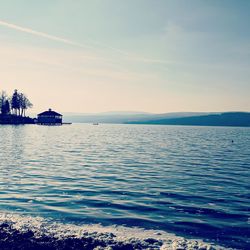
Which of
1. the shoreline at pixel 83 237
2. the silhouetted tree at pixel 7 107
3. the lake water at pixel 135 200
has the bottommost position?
the lake water at pixel 135 200

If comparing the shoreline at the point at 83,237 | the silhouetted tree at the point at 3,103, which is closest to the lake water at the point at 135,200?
the shoreline at the point at 83,237

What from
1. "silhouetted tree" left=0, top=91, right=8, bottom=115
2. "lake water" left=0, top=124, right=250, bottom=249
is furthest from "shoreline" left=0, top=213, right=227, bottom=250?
"silhouetted tree" left=0, top=91, right=8, bottom=115

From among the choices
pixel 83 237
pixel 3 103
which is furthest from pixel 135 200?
pixel 3 103

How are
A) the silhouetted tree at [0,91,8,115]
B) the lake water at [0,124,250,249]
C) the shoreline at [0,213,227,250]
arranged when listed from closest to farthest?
the shoreline at [0,213,227,250]
the lake water at [0,124,250,249]
the silhouetted tree at [0,91,8,115]

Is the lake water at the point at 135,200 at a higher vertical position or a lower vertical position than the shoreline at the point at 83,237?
lower

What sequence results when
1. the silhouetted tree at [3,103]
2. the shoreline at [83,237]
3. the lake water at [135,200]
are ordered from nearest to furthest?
the shoreline at [83,237] < the lake water at [135,200] < the silhouetted tree at [3,103]

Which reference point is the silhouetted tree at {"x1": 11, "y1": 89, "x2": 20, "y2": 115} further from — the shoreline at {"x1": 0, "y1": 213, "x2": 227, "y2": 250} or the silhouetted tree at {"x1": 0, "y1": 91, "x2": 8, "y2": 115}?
the shoreline at {"x1": 0, "y1": 213, "x2": 227, "y2": 250}

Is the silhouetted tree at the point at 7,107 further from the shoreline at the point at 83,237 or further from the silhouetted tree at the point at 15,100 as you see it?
the shoreline at the point at 83,237

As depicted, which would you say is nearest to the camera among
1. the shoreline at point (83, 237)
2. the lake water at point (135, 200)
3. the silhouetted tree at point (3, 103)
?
the shoreline at point (83, 237)

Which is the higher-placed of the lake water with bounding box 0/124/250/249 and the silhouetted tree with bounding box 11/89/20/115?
the silhouetted tree with bounding box 11/89/20/115

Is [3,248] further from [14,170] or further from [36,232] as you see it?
[14,170]

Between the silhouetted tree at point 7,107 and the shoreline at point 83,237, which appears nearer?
the shoreline at point 83,237

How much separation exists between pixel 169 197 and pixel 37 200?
8.89 m

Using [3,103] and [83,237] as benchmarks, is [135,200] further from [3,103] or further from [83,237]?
[3,103]
